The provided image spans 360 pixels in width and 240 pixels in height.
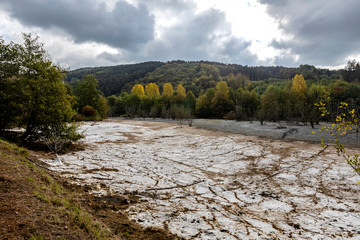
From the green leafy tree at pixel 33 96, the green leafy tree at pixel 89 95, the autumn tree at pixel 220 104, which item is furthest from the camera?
the autumn tree at pixel 220 104

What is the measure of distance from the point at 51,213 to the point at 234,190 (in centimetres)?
545

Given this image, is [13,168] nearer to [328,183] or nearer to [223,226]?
[223,226]

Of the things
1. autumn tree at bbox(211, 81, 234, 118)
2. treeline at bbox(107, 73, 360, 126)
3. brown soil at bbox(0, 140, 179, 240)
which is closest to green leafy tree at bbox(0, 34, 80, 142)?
brown soil at bbox(0, 140, 179, 240)

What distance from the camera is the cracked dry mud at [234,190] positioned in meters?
4.53

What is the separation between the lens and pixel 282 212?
5.35 m

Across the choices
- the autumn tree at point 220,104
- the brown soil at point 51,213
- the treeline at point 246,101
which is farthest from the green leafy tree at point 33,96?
the autumn tree at point 220,104

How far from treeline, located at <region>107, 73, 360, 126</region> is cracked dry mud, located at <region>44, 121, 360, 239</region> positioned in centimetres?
2498

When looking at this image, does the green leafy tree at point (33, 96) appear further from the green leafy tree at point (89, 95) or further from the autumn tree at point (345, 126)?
the green leafy tree at point (89, 95)

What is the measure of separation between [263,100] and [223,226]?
51.1m

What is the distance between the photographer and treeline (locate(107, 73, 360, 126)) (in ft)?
128

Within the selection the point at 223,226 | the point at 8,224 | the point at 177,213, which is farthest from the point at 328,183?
the point at 8,224

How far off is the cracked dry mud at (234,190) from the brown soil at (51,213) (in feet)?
1.62

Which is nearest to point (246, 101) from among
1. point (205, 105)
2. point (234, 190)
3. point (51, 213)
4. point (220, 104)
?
point (220, 104)

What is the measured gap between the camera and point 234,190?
681 cm
